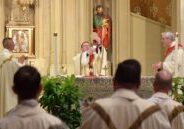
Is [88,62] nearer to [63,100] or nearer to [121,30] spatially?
[63,100]

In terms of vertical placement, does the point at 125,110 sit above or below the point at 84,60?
below

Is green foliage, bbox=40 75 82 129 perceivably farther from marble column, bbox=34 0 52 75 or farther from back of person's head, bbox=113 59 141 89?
marble column, bbox=34 0 52 75

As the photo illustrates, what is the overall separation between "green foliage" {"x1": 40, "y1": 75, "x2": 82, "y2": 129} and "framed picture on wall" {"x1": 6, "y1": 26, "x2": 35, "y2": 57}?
22.4 ft

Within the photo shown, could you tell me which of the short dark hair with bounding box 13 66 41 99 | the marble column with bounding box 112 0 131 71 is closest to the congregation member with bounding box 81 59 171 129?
the short dark hair with bounding box 13 66 41 99

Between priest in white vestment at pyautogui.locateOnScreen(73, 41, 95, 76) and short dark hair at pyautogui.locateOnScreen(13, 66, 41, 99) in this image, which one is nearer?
short dark hair at pyautogui.locateOnScreen(13, 66, 41, 99)

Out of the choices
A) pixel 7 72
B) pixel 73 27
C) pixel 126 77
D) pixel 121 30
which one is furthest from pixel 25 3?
pixel 126 77

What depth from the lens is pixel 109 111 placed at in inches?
126

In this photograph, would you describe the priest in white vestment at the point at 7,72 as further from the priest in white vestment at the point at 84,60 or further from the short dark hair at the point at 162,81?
the short dark hair at the point at 162,81

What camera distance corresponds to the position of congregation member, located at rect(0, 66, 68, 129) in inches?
119

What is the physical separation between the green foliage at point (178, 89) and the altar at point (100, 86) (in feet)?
3.17

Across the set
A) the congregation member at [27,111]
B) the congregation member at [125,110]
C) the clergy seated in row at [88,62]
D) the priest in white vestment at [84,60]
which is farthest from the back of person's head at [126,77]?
the priest in white vestment at [84,60]

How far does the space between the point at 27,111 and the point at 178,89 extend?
4046mm

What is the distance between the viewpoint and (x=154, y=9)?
1470cm

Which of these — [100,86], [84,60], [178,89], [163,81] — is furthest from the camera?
[84,60]
